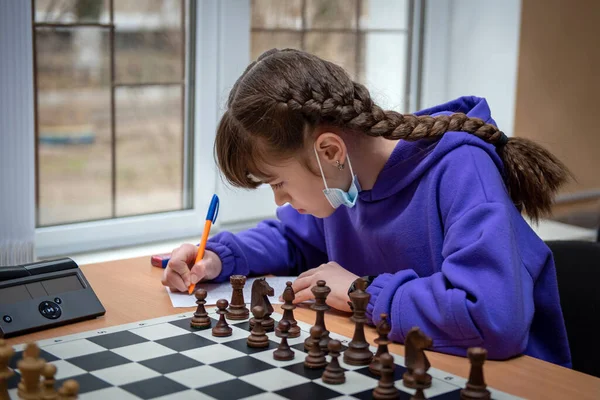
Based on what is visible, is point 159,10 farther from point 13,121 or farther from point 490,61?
point 490,61

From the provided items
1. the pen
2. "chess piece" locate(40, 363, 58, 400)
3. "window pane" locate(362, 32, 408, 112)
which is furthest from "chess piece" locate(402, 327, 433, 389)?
"window pane" locate(362, 32, 408, 112)

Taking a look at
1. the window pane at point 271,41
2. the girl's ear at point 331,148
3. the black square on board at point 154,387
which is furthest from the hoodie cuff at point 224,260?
the window pane at point 271,41

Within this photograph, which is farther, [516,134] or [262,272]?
[516,134]

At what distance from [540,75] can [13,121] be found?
73.4 inches

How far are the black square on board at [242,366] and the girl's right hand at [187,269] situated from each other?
0.42m

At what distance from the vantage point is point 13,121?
82.3 inches

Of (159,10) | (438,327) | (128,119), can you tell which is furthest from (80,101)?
(438,327)

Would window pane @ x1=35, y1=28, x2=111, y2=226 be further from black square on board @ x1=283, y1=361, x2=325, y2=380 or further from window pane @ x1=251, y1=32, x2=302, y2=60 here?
black square on board @ x1=283, y1=361, x2=325, y2=380

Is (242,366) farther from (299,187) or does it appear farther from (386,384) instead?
(299,187)

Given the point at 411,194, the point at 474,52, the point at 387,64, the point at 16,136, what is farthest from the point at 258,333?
Result: the point at 474,52

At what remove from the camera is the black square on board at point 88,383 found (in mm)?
1190

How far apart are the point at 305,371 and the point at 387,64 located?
193 cm

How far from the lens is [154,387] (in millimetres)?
1199

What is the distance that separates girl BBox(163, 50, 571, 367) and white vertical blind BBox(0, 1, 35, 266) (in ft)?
1.93
